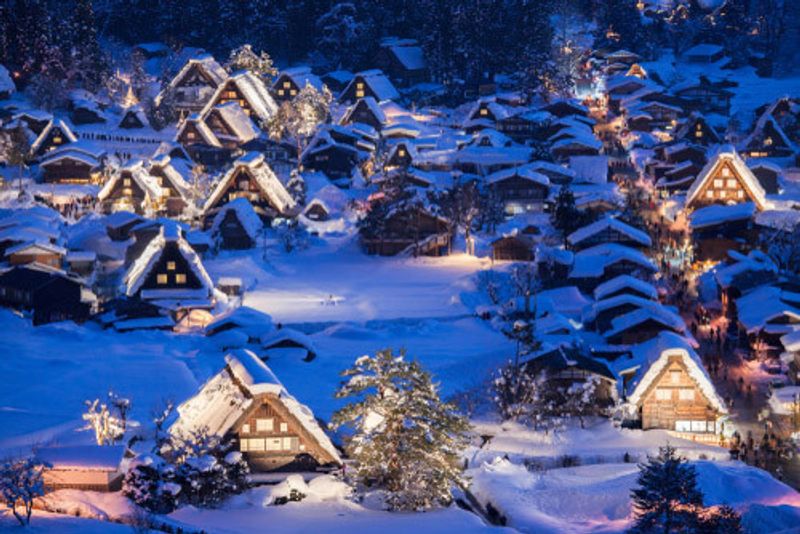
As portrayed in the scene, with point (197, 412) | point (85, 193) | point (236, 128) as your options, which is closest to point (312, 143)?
point (236, 128)

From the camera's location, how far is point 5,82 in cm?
Result: 5575

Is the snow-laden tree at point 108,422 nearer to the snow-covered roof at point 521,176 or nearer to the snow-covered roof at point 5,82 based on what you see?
the snow-covered roof at point 521,176

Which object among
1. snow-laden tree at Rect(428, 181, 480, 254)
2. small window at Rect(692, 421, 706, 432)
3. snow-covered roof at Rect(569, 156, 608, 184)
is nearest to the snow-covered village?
small window at Rect(692, 421, 706, 432)

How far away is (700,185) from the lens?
42.6 metres

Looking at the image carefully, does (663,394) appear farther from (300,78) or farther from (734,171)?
(300,78)

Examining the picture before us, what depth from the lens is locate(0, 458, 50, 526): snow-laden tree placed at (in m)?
15.5

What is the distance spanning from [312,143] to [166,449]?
3180cm

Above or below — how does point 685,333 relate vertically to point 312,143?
below

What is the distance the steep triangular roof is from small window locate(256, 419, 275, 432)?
88.1 ft

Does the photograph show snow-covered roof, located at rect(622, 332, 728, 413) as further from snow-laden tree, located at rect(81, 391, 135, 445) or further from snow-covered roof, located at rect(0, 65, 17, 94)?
snow-covered roof, located at rect(0, 65, 17, 94)

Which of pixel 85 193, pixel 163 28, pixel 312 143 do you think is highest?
pixel 163 28

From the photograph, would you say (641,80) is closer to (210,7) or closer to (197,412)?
(210,7)

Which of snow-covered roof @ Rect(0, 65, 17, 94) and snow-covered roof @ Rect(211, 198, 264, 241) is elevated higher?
snow-covered roof @ Rect(0, 65, 17, 94)

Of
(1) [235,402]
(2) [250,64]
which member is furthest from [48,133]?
(1) [235,402]
